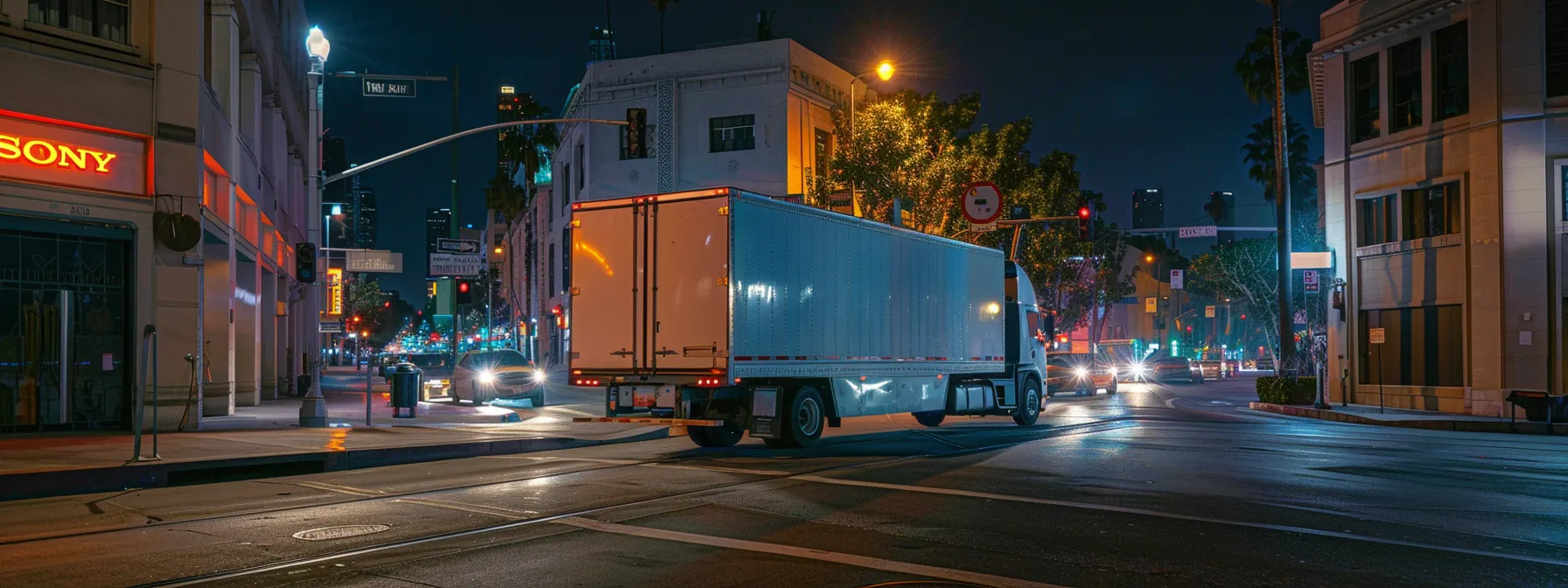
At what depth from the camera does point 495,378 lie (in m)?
31.5

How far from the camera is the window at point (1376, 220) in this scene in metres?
32.6

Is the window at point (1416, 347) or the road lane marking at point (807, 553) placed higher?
the window at point (1416, 347)

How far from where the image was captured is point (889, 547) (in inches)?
322

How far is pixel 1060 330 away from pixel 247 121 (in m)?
43.5

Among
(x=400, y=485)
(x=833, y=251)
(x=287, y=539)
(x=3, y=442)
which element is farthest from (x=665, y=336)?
(x=3, y=442)

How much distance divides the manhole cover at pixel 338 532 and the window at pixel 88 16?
43.5 ft

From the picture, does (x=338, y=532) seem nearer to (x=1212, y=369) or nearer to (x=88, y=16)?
(x=88, y=16)

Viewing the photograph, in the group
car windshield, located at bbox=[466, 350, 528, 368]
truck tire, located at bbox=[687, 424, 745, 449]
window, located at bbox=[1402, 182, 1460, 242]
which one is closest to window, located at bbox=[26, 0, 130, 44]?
truck tire, located at bbox=[687, 424, 745, 449]

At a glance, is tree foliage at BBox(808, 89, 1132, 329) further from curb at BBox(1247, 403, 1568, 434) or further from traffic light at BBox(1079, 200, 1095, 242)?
curb at BBox(1247, 403, 1568, 434)

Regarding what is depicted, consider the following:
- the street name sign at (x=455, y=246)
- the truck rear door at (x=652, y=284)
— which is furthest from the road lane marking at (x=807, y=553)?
the street name sign at (x=455, y=246)

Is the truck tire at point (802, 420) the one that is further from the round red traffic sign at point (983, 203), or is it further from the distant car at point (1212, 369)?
the distant car at point (1212, 369)

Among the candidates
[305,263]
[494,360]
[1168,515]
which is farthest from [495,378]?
[1168,515]

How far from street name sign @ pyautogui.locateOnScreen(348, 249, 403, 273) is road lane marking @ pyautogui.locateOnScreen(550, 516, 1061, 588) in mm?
22166

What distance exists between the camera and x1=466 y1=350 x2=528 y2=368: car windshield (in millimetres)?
31953
